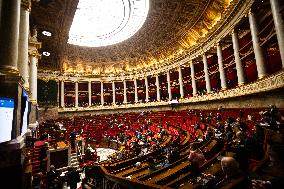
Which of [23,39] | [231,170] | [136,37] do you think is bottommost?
[231,170]

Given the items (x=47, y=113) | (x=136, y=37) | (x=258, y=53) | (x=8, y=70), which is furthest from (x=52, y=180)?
(x=47, y=113)

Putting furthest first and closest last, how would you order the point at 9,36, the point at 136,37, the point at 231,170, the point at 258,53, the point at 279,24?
the point at 136,37 < the point at 258,53 < the point at 279,24 < the point at 9,36 < the point at 231,170

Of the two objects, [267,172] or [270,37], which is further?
[270,37]

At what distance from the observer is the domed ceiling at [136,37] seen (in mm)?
13250

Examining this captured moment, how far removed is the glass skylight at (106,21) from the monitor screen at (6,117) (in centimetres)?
1461

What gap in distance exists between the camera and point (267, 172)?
10.4ft

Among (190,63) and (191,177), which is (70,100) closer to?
(190,63)

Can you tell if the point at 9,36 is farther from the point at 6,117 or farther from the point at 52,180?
the point at 52,180

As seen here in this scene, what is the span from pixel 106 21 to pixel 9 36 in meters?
18.2

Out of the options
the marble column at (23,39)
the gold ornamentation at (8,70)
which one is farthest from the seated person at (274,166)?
the marble column at (23,39)

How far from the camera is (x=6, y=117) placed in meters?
4.29

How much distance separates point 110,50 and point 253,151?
2283 centimetres

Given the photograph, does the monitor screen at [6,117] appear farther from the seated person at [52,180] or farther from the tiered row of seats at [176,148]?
the seated person at [52,180]

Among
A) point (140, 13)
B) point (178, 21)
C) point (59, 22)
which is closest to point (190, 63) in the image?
point (178, 21)
